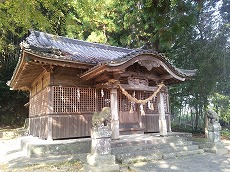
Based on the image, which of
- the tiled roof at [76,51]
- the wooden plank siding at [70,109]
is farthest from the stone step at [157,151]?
the tiled roof at [76,51]

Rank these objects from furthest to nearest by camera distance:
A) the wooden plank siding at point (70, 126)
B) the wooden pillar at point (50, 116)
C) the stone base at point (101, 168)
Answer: the wooden plank siding at point (70, 126) → the wooden pillar at point (50, 116) → the stone base at point (101, 168)

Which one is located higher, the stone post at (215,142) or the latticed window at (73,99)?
the latticed window at (73,99)

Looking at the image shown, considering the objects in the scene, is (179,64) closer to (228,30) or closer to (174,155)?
(228,30)

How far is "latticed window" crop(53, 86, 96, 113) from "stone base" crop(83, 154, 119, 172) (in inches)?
122

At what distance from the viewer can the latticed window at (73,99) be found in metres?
8.62

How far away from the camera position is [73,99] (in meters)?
8.97

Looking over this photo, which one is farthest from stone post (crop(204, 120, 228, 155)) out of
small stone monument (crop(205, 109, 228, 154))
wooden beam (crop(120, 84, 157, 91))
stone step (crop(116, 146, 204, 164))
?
wooden beam (crop(120, 84, 157, 91))

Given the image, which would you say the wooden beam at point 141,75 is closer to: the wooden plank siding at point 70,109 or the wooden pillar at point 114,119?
the wooden pillar at point 114,119

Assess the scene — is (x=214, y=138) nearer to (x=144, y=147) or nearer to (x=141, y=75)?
(x=144, y=147)

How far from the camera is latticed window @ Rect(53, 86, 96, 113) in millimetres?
8617

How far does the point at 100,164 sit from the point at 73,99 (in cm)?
364

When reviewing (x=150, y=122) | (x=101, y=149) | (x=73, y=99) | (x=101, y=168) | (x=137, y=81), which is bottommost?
(x=101, y=168)

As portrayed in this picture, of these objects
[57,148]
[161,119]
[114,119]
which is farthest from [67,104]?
[161,119]

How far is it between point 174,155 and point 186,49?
29.4 feet
